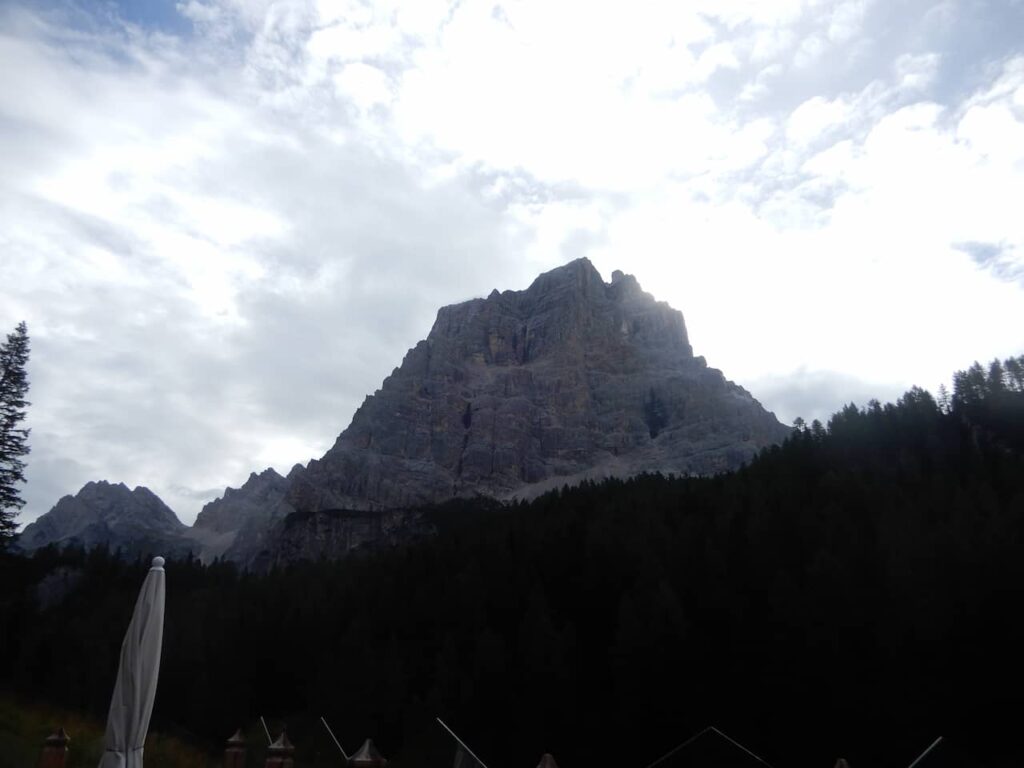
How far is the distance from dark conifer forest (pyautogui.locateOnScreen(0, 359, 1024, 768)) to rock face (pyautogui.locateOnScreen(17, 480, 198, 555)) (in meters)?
101

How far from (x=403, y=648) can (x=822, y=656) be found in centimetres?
2339

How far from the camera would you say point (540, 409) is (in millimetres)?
143500

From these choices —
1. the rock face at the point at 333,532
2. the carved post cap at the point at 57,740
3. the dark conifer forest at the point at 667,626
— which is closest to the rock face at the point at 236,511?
the rock face at the point at 333,532

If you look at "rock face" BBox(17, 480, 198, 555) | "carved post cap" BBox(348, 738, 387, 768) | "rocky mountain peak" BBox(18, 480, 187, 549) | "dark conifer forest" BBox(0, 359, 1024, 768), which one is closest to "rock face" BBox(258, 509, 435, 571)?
"rock face" BBox(17, 480, 198, 555)

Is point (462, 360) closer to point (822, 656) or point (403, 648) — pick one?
point (403, 648)

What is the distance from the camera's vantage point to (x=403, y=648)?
4375 cm

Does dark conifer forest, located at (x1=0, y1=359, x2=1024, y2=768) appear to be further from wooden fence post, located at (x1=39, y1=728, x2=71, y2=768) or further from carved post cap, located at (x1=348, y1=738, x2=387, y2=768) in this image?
wooden fence post, located at (x1=39, y1=728, x2=71, y2=768)

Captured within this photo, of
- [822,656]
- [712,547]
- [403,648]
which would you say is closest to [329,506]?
[403,648]

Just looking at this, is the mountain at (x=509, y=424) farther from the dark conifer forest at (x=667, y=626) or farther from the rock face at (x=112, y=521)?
the dark conifer forest at (x=667, y=626)

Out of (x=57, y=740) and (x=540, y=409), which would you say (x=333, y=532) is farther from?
(x=57, y=740)

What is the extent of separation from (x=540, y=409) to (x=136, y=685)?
441 ft

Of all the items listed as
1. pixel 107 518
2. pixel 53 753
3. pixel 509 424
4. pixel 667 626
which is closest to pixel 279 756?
pixel 53 753

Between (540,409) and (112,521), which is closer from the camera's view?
(540,409)

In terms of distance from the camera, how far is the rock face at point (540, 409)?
128 meters
